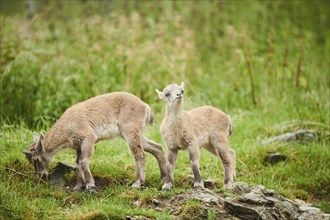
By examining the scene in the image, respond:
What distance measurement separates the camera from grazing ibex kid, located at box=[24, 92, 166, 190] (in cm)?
787

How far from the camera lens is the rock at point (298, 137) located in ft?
36.2

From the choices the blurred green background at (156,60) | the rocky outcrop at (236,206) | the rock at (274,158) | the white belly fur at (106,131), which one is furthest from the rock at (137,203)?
the blurred green background at (156,60)

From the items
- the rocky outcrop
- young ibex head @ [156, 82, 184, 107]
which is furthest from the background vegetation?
young ibex head @ [156, 82, 184, 107]

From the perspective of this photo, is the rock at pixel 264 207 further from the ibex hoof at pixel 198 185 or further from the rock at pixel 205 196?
the ibex hoof at pixel 198 185

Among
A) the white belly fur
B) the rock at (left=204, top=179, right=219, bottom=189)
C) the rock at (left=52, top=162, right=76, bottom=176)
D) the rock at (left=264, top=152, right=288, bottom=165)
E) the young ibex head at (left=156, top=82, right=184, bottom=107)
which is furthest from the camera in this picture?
the rock at (left=264, top=152, right=288, bottom=165)

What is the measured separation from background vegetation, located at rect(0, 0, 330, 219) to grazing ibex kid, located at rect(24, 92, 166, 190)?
32 centimetres

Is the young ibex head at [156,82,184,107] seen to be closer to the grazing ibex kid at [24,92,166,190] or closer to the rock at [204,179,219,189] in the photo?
the grazing ibex kid at [24,92,166,190]

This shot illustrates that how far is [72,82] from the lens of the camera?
1280cm

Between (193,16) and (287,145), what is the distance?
918 cm

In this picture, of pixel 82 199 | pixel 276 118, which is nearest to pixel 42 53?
pixel 276 118

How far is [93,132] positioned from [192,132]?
1.40 m

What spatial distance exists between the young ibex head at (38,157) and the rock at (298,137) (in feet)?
15.5

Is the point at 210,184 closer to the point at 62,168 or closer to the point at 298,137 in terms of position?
the point at 62,168

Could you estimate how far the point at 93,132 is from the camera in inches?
317
